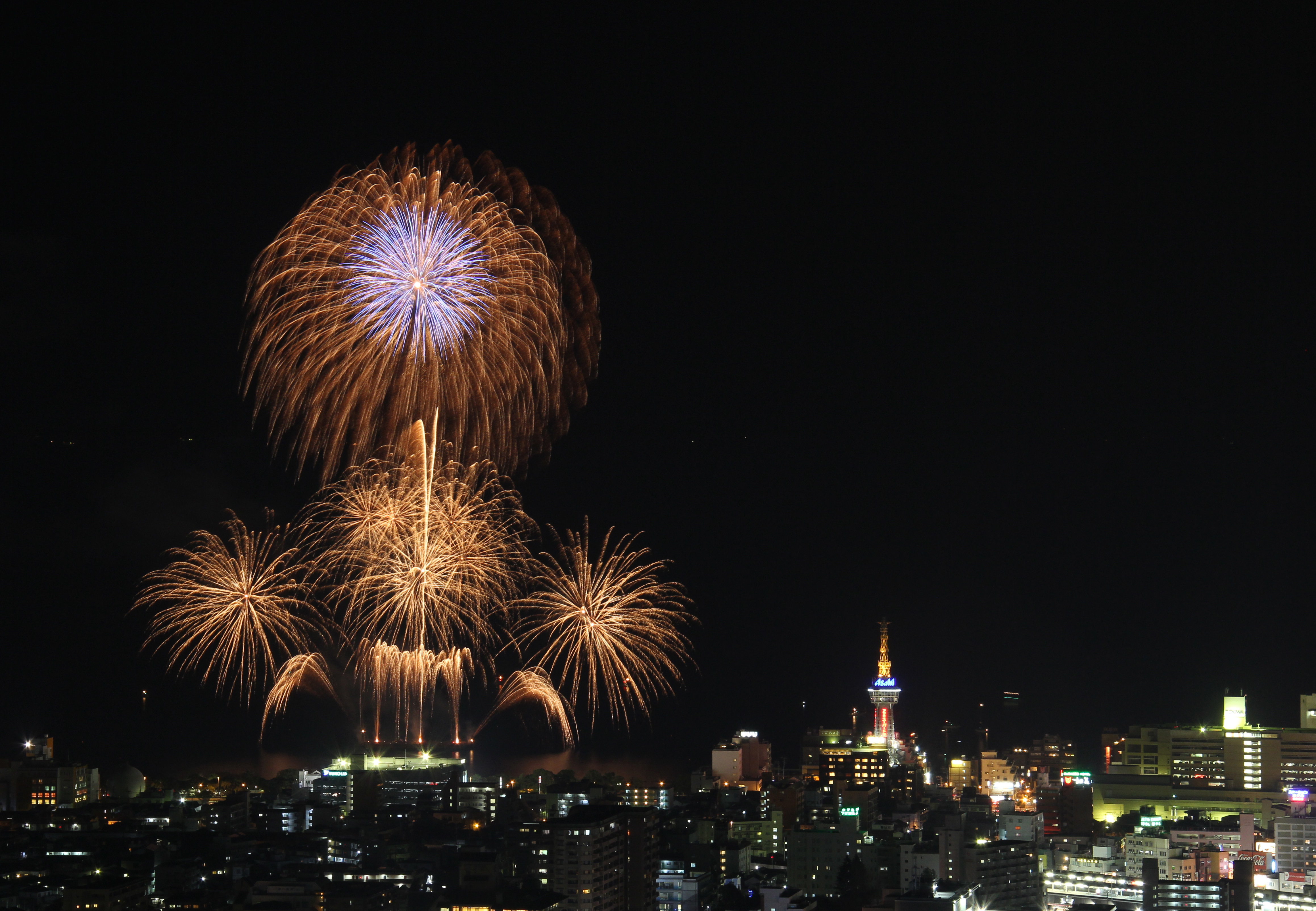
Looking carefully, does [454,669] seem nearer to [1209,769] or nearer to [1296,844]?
[1296,844]

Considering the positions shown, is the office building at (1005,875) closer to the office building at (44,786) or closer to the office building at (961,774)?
the office building at (44,786)

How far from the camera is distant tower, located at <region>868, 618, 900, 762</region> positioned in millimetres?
35906

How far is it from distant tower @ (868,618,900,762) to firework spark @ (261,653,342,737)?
16.9 meters

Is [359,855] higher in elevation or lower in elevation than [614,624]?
lower

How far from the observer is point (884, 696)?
121ft

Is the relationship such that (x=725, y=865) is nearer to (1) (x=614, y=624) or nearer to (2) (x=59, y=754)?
(1) (x=614, y=624)

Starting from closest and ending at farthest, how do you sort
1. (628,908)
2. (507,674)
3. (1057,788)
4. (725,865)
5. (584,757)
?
1. (628,908)
2. (725,865)
3. (1057,788)
4. (507,674)
5. (584,757)

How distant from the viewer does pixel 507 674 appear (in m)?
33.3

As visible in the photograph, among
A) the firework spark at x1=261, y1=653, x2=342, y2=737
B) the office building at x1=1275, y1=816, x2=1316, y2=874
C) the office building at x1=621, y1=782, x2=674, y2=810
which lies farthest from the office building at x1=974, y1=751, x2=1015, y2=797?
the firework spark at x1=261, y1=653, x2=342, y2=737

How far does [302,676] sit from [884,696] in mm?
20831

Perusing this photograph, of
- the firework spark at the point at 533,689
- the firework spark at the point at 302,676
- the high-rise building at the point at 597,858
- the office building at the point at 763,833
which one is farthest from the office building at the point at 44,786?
the high-rise building at the point at 597,858

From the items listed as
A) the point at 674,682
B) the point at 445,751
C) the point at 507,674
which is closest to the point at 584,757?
the point at 507,674

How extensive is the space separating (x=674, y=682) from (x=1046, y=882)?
2861 cm

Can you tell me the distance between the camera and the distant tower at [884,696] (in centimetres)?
3591
